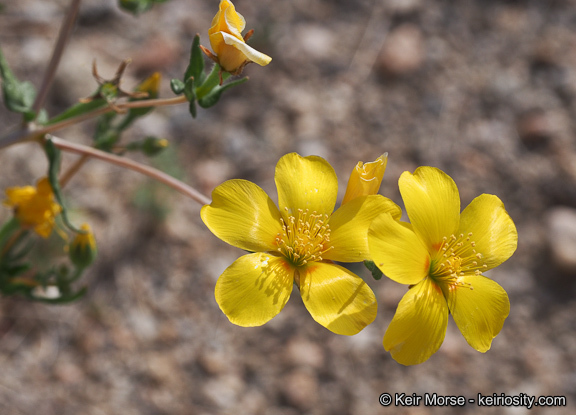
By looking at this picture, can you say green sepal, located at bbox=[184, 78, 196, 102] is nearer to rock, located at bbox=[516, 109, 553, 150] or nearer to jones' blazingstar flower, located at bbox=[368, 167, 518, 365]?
jones' blazingstar flower, located at bbox=[368, 167, 518, 365]

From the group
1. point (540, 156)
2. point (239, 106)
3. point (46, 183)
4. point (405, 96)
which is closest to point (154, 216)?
point (239, 106)

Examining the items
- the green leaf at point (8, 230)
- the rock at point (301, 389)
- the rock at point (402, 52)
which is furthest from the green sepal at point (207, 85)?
the rock at point (402, 52)

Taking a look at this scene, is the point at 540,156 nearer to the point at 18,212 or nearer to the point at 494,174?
the point at 494,174

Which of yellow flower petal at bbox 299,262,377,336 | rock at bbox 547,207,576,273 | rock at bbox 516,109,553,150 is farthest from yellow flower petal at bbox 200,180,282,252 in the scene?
rock at bbox 516,109,553,150

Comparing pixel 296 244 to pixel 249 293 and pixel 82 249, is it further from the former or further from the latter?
pixel 82 249

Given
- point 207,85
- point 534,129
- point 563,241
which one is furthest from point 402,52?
point 207,85
